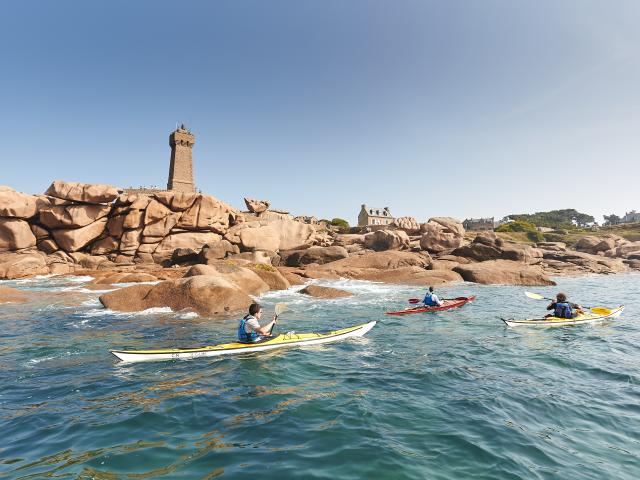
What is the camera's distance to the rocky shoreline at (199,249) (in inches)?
1141

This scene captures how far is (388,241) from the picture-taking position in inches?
1592

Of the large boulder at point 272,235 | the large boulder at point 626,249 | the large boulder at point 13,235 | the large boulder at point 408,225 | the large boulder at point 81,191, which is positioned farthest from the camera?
the large boulder at point 408,225

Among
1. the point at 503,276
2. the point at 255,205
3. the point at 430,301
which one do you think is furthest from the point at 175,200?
the point at 503,276

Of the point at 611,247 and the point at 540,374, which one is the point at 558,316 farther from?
the point at 611,247

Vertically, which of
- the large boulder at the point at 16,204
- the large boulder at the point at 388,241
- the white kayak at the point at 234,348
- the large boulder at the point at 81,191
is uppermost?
the large boulder at the point at 81,191

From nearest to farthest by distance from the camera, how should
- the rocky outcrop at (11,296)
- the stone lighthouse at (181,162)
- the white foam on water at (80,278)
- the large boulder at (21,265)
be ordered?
the rocky outcrop at (11,296) < the white foam on water at (80,278) < the large boulder at (21,265) < the stone lighthouse at (181,162)

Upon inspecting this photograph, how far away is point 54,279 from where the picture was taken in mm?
27250

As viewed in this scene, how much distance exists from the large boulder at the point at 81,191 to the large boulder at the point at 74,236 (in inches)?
94.2

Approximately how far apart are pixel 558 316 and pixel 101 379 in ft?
49.6

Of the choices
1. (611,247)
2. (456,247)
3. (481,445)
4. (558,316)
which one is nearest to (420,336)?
(558,316)

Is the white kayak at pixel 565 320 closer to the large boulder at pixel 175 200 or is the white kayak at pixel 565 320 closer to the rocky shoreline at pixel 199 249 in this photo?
the rocky shoreline at pixel 199 249

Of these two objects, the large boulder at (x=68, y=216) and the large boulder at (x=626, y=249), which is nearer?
the large boulder at (x=68, y=216)

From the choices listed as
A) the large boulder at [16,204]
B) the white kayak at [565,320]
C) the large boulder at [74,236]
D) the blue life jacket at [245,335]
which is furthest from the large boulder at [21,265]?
the white kayak at [565,320]

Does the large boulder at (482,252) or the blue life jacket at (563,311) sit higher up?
the large boulder at (482,252)
